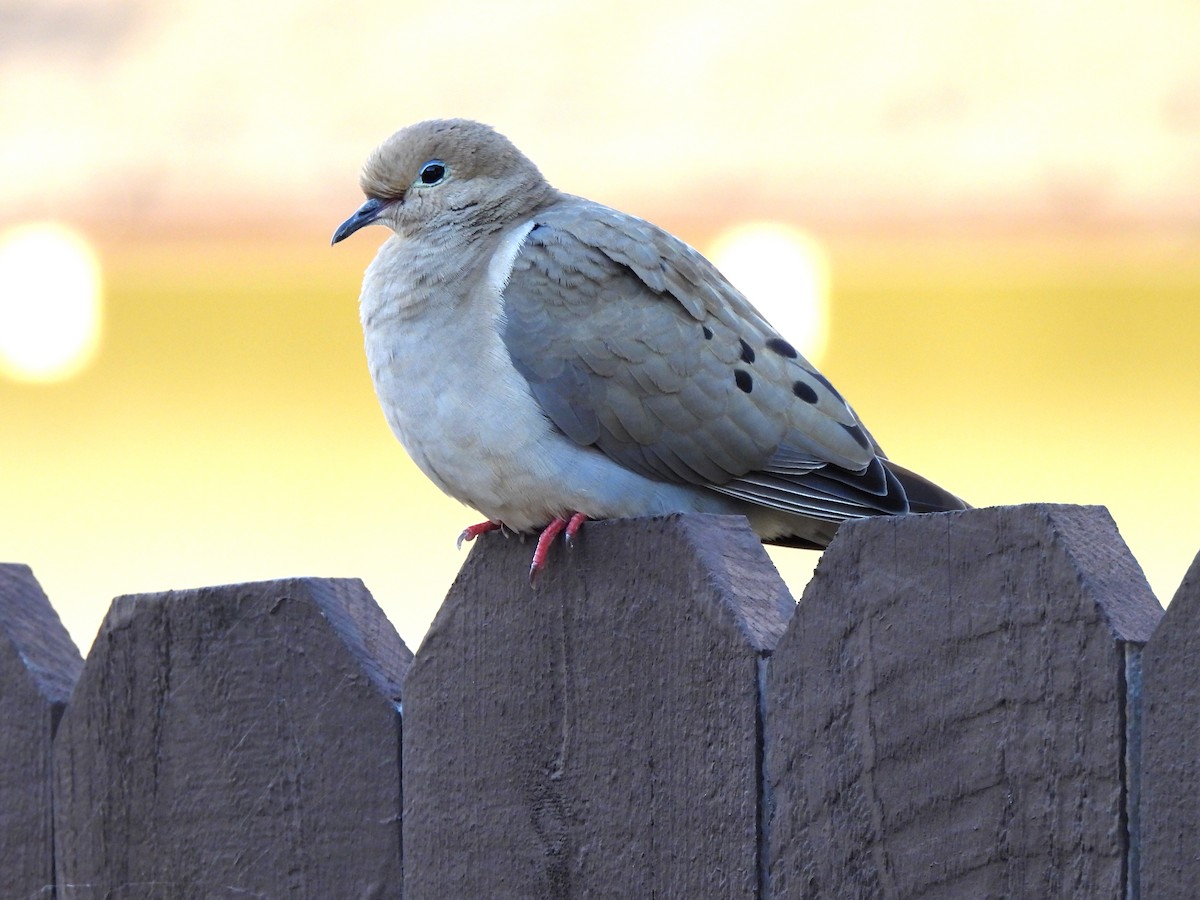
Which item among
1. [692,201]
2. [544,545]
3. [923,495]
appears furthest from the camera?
[692,201]

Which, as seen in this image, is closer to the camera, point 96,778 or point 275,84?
point 96,778

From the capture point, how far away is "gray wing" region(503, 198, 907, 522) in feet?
9.39

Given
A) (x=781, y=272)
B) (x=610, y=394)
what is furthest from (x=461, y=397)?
(x=781, y=272)

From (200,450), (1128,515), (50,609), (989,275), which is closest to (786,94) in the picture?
(989,275)

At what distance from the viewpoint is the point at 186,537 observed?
260 inches

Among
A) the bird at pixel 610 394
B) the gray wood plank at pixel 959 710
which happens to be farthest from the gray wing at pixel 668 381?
the gray wood plank at pixel 959 710

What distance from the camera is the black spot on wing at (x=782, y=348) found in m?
3.12

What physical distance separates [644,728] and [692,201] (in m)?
3.47

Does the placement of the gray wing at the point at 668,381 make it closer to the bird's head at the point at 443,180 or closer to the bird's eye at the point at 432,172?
the bird's head at the point at 443,180

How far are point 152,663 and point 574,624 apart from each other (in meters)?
0.69

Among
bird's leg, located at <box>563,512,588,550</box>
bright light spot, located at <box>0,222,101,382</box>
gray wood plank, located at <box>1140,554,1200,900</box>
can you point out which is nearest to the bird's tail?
bird's leg, located at <box>563,512,588,550</box>

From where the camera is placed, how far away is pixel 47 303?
19.5 ft

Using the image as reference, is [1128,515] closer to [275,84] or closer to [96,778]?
[275,84]

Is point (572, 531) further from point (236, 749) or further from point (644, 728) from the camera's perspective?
point (236, 749)
